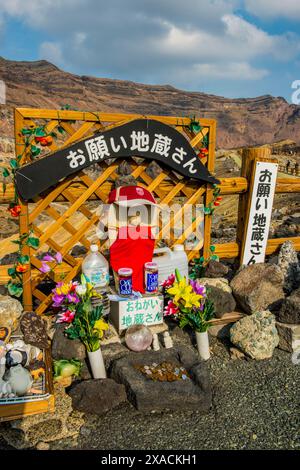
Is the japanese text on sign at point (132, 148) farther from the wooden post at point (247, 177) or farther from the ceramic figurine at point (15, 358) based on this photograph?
the ceramic figurine at point (15, 358)

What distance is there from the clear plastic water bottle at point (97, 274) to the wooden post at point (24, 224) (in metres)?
0.67

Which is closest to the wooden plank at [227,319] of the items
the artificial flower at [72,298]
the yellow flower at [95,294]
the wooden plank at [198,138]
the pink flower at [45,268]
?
the yellow flower at [95,294]

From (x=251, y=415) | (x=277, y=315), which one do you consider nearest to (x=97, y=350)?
(x=251, y=415)

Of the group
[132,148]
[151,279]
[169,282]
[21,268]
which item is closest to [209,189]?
[132,148]

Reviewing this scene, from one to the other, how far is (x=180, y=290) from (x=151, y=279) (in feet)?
1.20

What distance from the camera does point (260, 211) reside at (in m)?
5.12

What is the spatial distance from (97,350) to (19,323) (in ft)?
3.95

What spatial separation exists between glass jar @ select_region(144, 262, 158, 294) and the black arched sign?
131 centimetres

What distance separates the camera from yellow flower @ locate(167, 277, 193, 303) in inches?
148

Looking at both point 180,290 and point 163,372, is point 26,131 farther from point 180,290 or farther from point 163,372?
point 163,372

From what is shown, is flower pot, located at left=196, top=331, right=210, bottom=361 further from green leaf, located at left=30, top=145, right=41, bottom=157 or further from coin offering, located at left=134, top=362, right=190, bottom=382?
green leaf, located at left=30, top=145, right=41, bottom=157

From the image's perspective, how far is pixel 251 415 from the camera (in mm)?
2902

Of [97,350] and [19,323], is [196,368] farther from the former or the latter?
[19,323]
